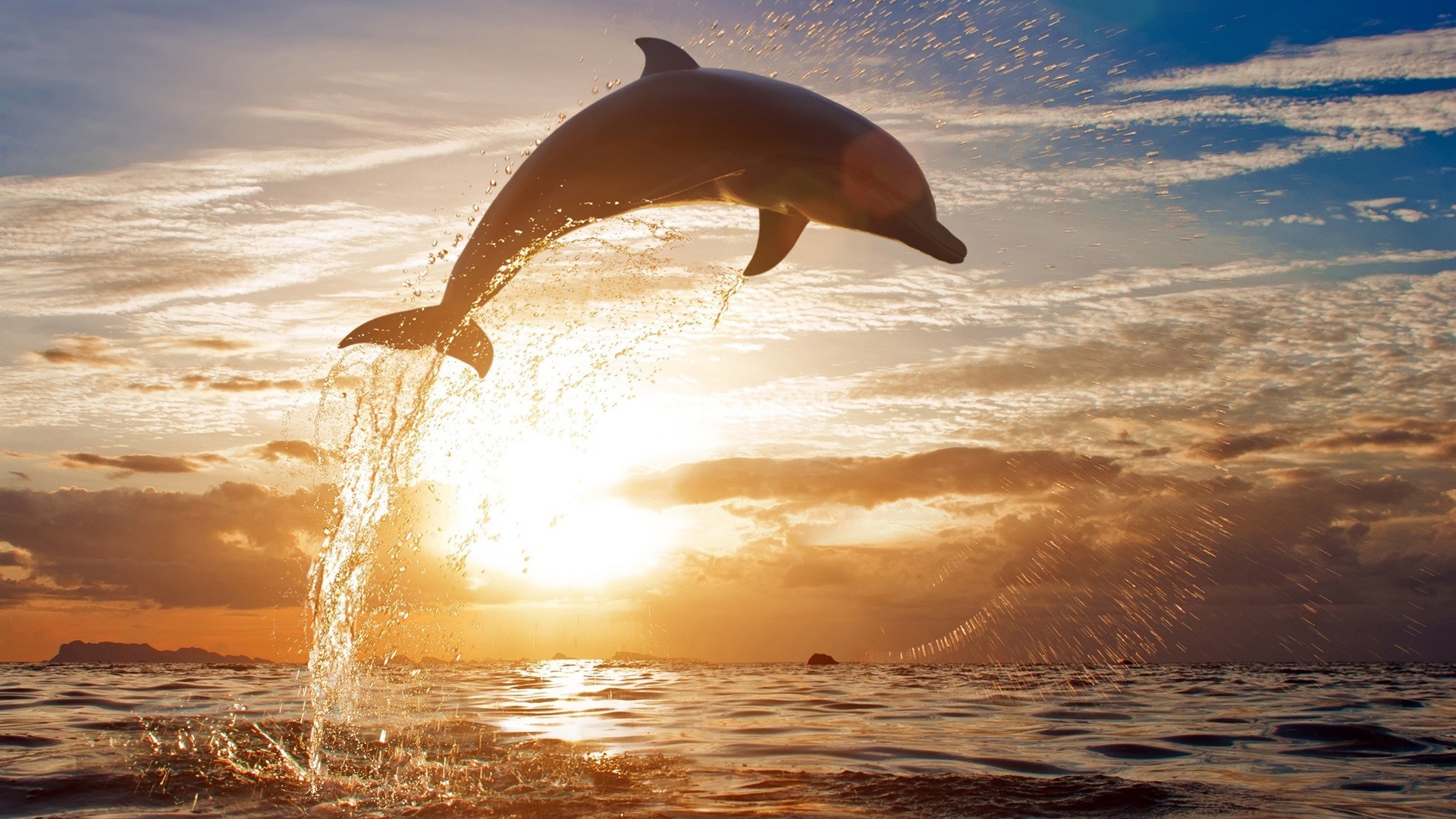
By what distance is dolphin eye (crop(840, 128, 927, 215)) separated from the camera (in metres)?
8.43

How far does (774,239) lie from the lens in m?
9.59

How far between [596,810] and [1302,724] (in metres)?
11.4

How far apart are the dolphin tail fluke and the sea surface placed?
394 cm

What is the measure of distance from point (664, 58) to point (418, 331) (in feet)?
11.9

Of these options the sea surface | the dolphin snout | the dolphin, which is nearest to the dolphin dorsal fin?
the dolphin

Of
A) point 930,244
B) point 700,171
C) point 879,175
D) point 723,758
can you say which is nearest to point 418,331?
point 700,171

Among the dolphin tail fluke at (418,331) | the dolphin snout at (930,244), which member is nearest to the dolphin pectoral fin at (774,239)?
the dolphin snout at (930,244)

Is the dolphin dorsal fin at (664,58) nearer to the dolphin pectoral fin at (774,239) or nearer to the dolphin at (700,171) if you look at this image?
the dolphin at (700,171)

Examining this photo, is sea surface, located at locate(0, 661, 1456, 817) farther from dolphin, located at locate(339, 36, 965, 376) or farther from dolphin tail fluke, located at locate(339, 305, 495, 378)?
dolphin, located at locate(339, 36, 965, 376)

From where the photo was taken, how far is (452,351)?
943 centimetres

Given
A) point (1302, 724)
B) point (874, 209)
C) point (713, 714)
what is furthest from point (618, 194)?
point (1302, 724)

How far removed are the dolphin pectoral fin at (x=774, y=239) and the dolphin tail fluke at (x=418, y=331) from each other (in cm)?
293

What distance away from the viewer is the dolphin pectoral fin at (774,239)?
9531 mm

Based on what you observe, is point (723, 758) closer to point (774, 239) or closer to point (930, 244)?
point (774, 239)
